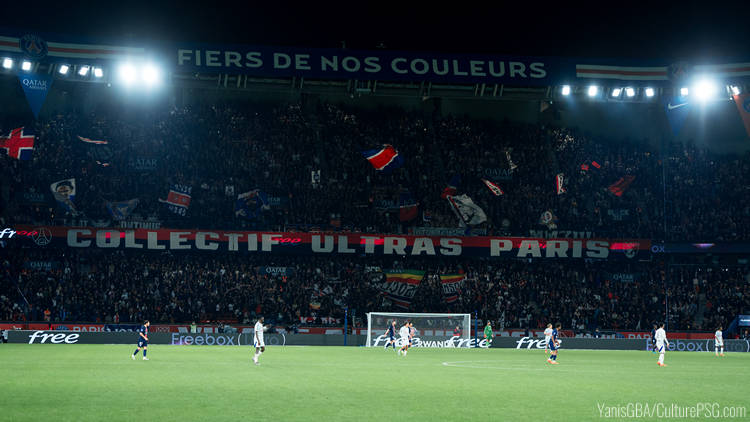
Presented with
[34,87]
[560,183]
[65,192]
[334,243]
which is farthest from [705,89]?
[65,192]

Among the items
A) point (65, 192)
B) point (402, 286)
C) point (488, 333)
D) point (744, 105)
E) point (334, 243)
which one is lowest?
point (488, 333)

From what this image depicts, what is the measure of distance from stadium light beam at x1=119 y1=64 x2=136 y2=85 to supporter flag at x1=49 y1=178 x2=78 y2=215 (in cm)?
936

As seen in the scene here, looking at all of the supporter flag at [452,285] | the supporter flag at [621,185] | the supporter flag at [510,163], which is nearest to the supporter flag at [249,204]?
the supporter flag at [452,285]

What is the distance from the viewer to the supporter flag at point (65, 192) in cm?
5362

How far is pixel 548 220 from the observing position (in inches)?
2347

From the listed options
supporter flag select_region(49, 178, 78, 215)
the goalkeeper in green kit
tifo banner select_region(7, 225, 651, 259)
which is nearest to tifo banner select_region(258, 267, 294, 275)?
tifo banner select_region(7, 225, 651, 259)

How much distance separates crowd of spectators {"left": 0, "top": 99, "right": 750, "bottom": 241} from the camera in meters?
55.8

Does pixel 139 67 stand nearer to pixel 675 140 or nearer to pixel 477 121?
pixel 477 121

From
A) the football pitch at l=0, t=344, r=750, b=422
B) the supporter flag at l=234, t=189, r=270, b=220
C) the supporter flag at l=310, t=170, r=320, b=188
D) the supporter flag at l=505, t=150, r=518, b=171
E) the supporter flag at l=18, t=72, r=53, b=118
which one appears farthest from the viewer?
the supporter flag at l=505, t=150, r=518, b=171

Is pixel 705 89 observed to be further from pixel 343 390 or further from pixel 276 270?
pixel 343 390

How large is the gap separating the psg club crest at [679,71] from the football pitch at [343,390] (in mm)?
27433

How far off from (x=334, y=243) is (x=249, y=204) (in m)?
7.07

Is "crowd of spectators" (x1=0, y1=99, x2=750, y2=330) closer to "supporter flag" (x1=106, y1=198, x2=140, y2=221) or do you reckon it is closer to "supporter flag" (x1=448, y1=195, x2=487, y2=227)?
"supporter flag" (x1=106, y1=198, x2=140, y2=221)

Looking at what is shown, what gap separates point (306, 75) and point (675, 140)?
34.8 meters
